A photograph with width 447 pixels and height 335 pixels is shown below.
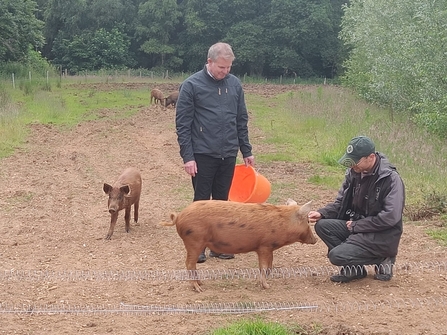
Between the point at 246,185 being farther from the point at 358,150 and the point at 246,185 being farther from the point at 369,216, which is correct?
the point at 358,150

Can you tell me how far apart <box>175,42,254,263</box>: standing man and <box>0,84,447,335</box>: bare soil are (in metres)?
1.10

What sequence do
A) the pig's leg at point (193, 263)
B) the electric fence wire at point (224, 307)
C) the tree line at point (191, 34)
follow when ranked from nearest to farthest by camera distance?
the electric fence wire at point (224, 307) → the pig's leg at point (193, 263) → the tree line at point (191, 34)

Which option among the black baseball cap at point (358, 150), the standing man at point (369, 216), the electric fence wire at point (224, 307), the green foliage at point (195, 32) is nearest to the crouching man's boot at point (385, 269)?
the standing man at point (369, 216)

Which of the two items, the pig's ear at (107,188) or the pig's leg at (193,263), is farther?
the pig's ear at (107,188)

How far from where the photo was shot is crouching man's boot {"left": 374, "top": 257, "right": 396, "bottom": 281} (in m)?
5.97

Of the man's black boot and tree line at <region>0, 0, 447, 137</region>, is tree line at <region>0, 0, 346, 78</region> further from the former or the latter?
the man's black boot

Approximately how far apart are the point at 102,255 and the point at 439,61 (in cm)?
1005

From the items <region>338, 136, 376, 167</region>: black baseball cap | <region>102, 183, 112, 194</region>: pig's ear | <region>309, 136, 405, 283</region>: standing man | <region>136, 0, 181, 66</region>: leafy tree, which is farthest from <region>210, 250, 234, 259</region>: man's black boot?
<region>136, 0, 181, 66</region>: leafy tree

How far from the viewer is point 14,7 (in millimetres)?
31609

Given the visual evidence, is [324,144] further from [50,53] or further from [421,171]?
[50,53]

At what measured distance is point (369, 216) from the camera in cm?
593

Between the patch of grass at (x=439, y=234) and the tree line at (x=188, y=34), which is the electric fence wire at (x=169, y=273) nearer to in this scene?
the patch of grass at (x=439, y=234)

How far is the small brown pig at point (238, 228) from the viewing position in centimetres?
575

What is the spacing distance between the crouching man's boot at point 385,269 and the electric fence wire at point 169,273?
48 mm
